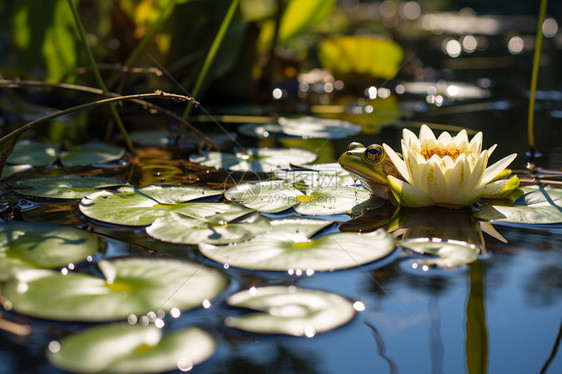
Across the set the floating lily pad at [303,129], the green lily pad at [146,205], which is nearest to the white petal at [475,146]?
the green lily pad at [146,205]

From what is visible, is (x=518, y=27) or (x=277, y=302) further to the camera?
(x=518, y=27)

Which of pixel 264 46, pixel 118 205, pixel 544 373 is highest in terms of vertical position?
pixel 264 46

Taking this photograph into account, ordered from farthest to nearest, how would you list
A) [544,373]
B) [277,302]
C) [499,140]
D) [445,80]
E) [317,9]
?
[445,80]
[317,9]
[499,140]
[277,302]
[544,373]

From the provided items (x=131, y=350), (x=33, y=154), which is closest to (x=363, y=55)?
(x=33, y=154)

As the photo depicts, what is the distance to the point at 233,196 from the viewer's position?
53.7 inches

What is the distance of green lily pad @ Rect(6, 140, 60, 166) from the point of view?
1712 millimetres

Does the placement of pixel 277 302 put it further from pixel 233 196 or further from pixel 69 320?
pixel 233 196

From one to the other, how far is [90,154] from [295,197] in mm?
800

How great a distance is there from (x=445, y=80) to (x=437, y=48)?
214 centimetres

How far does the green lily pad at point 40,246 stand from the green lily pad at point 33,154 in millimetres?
628

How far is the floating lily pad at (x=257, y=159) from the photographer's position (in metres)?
1.69

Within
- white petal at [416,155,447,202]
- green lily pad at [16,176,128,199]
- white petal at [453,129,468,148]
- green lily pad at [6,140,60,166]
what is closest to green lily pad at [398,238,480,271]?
white petal at [416,155,447,202]

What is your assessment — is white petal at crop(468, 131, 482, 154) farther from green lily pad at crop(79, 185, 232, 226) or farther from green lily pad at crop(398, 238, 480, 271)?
green lily pad at crop(79, 185, 232, 226)

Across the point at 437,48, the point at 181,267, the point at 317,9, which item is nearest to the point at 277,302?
the point at 181,267
